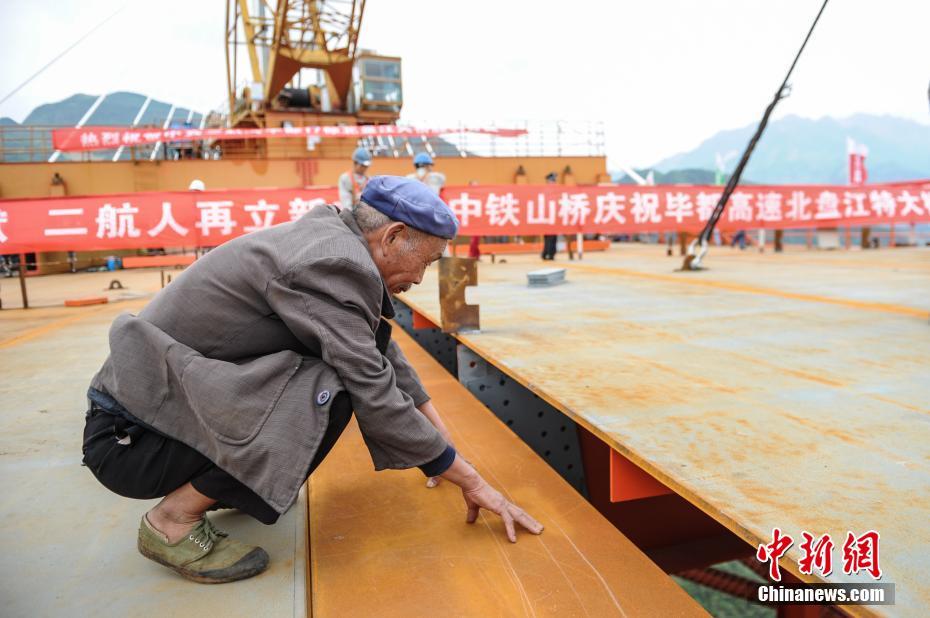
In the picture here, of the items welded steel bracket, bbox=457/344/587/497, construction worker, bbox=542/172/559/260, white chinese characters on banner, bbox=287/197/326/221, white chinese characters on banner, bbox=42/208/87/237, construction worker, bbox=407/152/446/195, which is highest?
construction worker, bbox=407/152/446/195

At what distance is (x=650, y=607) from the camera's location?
125cm

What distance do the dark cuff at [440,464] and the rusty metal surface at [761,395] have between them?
463mm

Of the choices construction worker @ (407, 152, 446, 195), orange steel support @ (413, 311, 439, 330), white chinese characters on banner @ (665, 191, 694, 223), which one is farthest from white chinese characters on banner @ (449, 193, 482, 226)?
orange steel support @ (413, 311, 439, 330)

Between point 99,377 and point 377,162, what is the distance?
14.6 meters

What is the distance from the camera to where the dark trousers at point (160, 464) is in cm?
138

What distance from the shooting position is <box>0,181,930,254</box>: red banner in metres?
7.12

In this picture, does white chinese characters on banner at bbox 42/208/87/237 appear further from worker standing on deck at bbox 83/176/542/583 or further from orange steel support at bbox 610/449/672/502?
orange steel support at bbox 610/449/672/502

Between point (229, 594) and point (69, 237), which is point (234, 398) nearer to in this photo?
point (229, 594)

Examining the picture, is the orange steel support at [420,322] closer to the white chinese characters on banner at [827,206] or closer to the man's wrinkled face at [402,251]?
the man's wrinkled face at [402,251]

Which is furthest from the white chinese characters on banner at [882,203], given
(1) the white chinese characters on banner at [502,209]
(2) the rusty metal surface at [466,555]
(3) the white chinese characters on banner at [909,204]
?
(2) the rusty metal surface at [466,555]

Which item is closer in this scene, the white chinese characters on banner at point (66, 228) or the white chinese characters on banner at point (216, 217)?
the white chinese characters on banner at point (66, 228)

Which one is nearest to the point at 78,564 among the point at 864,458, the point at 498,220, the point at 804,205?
the point at 864,458

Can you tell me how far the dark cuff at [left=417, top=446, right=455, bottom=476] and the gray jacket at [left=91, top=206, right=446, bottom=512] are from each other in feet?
0.09

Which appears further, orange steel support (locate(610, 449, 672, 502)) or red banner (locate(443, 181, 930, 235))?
red banner (locate(443, 181, 930, 235))
